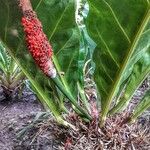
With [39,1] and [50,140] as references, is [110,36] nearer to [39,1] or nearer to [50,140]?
[39,1]

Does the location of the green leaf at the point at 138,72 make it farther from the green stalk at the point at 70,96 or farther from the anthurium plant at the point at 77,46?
the green stalk at the point at 70,96

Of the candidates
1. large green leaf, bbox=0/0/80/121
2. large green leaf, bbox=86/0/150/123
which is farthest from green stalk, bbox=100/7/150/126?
large green leaf, bbox=0/0/80/121

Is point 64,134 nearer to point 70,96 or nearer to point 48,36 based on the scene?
point 70,96

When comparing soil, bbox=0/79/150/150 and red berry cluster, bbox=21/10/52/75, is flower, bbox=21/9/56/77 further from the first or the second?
soil, bbox=0/79/150/150

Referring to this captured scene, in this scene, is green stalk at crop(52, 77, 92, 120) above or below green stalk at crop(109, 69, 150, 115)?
above

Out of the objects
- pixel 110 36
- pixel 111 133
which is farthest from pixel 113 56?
pixel 111 133

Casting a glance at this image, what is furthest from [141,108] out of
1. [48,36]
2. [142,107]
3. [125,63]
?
[48,36]

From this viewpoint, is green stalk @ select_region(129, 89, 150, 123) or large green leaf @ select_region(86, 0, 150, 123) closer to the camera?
large green leaf @ select_region(86, 0, 150, 123)

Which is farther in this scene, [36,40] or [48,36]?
[48,36]
